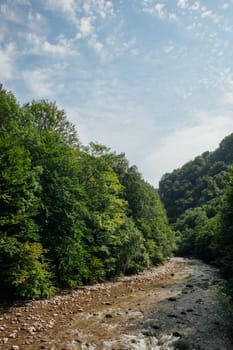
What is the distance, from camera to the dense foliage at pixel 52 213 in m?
14.0

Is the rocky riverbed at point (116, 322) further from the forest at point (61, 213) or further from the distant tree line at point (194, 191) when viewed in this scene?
the distant tree line at point (194, 191)

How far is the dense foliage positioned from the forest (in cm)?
5

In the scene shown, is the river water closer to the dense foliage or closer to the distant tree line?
the dense foliage

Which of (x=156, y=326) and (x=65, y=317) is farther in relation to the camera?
(x=65, y=317)

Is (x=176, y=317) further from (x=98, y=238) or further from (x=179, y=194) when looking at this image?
(x=179, y=194)

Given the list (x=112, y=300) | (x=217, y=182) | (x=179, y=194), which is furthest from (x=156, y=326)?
(x=179, y=194)

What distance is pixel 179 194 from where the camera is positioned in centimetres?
9812

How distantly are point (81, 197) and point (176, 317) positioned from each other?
1135 cm

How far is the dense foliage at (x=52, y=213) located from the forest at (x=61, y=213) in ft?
0.17

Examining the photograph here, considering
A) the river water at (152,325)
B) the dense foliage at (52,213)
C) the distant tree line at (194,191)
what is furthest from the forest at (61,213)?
the distant tree line at (194,191)

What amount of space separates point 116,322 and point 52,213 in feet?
26.5

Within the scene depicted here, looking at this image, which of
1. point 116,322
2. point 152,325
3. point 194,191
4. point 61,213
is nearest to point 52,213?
point 61,213

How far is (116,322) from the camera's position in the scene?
40.7 ft

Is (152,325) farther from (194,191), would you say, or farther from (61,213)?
(194,191)
